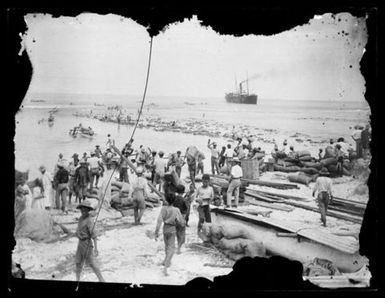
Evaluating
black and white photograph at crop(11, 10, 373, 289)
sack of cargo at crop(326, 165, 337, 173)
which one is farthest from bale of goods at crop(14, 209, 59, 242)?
sack of cargo at crop(326, 165, 337, 173)

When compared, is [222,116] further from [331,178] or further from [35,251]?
[35,251]

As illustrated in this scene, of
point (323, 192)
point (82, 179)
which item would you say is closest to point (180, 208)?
point (82, 179)

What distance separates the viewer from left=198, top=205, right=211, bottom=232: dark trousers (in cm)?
559

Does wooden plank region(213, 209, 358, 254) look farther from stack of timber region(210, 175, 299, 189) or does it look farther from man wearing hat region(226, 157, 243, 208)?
stack of timber region(210, 175, 299, 189)

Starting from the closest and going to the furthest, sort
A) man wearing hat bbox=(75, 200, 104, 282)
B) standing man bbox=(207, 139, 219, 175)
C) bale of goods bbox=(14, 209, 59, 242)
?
man wearing hat bbox=(75, 200, 104, 282), bale of goods bbox=(14, 209, 59, 242), standing man bbox=(207, 139, 219, 175)

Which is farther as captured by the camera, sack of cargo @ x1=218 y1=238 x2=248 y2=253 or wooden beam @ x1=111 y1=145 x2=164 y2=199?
wooden beam @ x1=111 y1=145 x2=164 y2=199

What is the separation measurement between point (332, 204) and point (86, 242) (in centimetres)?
276

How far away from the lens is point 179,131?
5.73 metres

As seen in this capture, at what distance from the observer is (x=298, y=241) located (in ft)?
17.9

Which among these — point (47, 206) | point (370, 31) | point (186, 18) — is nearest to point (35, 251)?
point (47, 206)

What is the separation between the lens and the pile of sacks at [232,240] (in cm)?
543

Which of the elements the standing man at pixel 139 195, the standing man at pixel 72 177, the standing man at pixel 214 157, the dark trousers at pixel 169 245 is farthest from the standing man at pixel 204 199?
the standing man at pixel 72 177

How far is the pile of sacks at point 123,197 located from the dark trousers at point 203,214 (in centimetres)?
48

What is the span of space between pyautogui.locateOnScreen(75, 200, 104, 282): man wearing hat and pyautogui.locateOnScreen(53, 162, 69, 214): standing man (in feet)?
0.68
